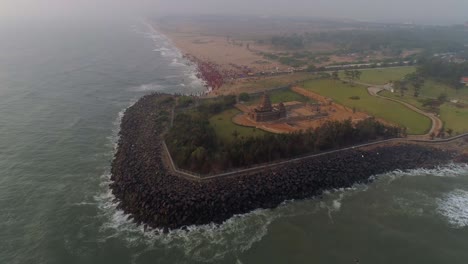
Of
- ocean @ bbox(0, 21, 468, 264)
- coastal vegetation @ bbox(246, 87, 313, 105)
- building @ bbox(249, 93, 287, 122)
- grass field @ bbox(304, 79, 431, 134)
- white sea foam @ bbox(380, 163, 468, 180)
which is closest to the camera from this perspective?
ocean @ bbox(0, 21, 468, 264)

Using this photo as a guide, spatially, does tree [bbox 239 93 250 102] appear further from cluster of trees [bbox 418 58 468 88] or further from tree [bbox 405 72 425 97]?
cluster of trees [bbox 418 58 468 88]

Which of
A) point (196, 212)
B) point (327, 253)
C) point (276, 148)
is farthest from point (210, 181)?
point (327, 253)

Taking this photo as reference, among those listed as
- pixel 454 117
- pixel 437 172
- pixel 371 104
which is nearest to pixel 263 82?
pixel 371 104

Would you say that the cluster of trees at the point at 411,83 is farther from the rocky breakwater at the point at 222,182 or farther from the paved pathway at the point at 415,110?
the rocky breakwater at the point at 222,182

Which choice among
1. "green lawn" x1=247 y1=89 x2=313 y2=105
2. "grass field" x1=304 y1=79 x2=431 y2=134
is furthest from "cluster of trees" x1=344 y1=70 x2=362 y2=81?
"green lawn" x1=247 y1=89 x2=313 y2=105

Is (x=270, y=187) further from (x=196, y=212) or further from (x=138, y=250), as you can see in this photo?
(x=138, y=250)

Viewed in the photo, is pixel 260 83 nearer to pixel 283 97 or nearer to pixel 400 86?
pixel 283 97
